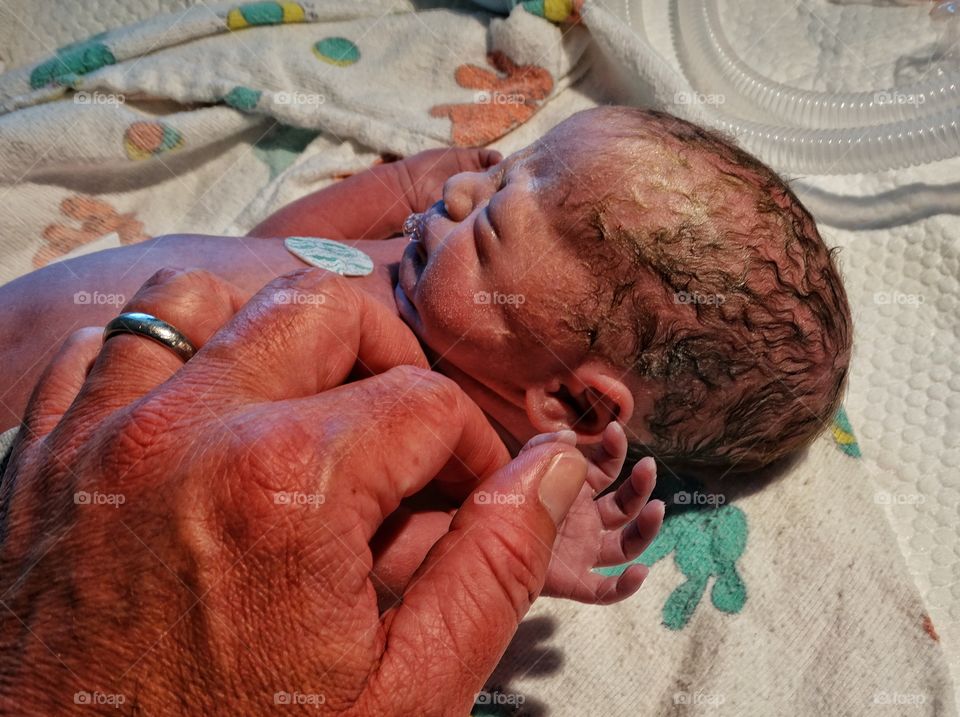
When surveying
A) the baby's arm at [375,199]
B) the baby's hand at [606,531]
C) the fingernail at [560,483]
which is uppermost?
the fingernail at [560,483]

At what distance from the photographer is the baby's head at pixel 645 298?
1222 mm

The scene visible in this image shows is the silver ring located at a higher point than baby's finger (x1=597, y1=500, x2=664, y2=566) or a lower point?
higher

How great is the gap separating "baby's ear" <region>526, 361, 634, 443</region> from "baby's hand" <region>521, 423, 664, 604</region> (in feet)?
0.17

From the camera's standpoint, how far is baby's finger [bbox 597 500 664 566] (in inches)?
46.5

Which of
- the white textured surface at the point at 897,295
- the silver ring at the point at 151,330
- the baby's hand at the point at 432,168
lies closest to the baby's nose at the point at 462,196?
the baby's hand at the point at 432,168

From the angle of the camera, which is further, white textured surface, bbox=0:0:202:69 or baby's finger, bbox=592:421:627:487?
white textured surface, bbox=0:0:202:69

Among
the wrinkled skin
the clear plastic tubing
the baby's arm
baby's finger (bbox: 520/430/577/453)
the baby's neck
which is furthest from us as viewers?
the baby's arm

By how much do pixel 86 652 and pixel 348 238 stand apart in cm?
117

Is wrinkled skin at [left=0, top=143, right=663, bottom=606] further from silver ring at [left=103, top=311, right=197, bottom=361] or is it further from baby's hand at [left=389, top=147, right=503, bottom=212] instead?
baby's hand at [left=389, top=147, right=503, bottom=212]

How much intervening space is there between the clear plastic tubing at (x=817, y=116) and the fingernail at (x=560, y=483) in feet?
3.80

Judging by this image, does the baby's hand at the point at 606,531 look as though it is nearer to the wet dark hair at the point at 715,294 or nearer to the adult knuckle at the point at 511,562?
the wet dark hair at the point at 715,294

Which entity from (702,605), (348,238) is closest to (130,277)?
(348,238)

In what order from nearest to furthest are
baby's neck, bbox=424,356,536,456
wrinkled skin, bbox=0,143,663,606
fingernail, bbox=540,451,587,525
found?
fingernail, bbox=540,451,587,525 < wrinkled skin, bbox=0,143,663,606 < baby's neck, bbox=424,356,536,456

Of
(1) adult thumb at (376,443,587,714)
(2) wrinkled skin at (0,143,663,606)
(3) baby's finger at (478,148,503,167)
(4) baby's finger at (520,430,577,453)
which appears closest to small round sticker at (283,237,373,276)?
(2) wrinkled skin at (0,143,663,606)
